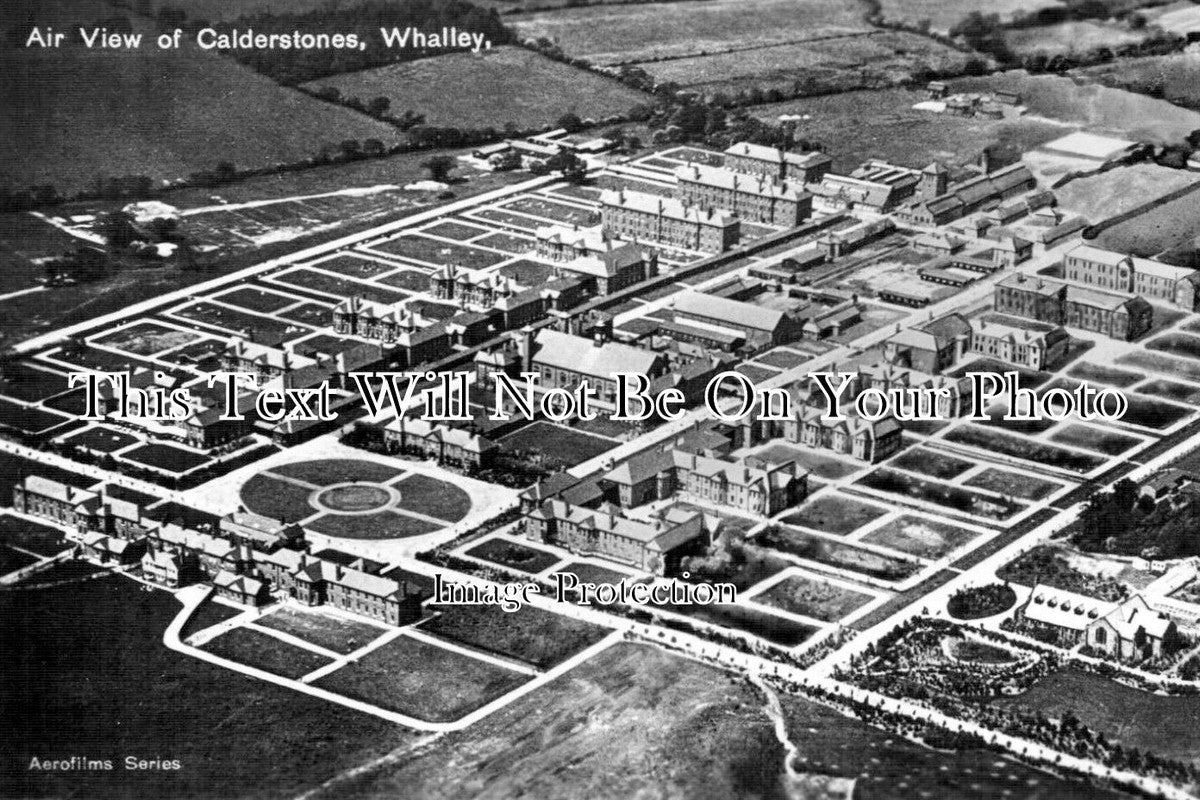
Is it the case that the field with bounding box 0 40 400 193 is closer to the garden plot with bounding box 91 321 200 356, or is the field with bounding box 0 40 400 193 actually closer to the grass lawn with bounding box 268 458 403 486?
the garden plot with bounding box 91 321 200 356

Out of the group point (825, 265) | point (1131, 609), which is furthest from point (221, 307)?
point (1131, 609)

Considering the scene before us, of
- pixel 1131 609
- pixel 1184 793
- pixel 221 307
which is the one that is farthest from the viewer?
pixel 221 307

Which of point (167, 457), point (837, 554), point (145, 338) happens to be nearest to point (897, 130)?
point (145, 338)

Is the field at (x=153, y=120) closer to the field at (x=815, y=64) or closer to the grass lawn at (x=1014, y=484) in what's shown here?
the field at (x=815, y=64)

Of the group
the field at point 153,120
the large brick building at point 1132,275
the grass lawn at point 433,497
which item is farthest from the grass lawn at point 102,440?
the large brick building at point 1132,275

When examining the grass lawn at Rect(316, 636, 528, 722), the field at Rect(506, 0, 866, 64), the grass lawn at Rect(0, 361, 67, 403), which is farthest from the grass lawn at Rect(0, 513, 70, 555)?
the field at Rect(506, 0, 866, 64)

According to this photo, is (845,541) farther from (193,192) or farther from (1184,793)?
(193,192)

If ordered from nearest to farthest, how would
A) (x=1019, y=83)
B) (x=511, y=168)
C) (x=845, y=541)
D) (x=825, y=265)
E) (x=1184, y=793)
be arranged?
(x=1184, y=793) < (x=845, y=541) < (x=825, y=265) < (x=511, y=168) < (x=1019, y=83)
